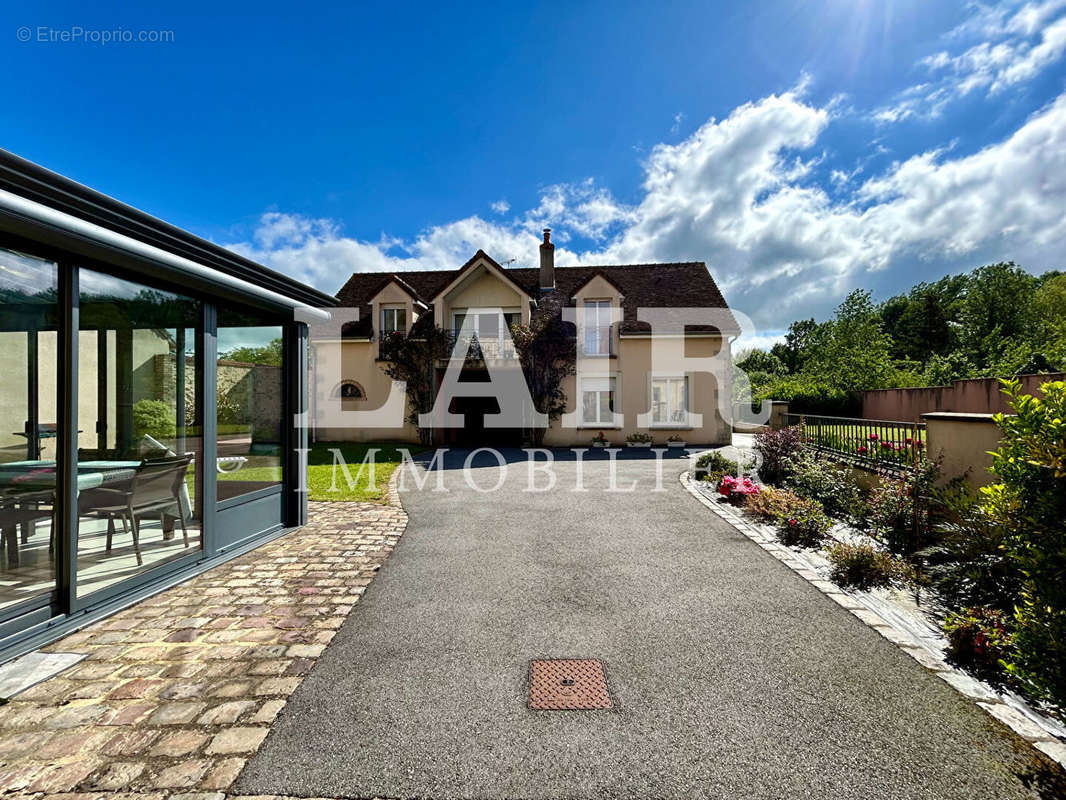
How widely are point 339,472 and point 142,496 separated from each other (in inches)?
302

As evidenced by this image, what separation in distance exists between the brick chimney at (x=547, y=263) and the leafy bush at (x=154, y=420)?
17.4 metres

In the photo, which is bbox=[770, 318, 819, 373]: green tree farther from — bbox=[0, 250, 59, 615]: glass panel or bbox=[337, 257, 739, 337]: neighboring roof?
bbox=[0, 250, 59, 615]: glass panel

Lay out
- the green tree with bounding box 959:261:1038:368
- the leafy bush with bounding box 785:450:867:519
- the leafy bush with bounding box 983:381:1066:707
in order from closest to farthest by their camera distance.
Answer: the leafy bush with bounding box 983:381:1066:707 < the leafy bush with bounding box 785:450:867:519 < the green tree with bounding box 959:261:1038:368

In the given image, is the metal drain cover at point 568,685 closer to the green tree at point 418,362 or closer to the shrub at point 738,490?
the shrub at point 738,490

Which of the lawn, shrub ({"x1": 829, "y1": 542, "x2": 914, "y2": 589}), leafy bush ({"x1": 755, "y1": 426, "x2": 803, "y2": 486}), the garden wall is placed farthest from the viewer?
the garden wall

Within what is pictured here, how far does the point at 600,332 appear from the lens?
741 inches

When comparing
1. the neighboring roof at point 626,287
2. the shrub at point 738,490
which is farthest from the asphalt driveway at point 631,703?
the neighboring roof at point 626,287

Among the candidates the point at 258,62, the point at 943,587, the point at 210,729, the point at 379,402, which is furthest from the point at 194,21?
the point at 379,402

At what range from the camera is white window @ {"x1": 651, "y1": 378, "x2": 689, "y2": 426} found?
18.6 m

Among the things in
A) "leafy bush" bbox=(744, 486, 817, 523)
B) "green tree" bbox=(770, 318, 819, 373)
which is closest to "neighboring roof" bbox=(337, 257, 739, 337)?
"leafy bush" bbox=(744, 486, 817, 523)

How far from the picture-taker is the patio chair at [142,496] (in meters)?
4.68

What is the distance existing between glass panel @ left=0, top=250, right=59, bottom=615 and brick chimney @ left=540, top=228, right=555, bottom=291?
18.6m

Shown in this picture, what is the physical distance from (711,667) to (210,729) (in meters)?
3.44

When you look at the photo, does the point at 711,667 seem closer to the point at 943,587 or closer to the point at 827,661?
the point at 827,661
